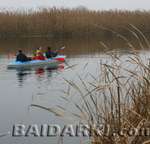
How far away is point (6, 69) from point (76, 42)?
14698mm

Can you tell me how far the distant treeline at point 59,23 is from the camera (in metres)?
38.2

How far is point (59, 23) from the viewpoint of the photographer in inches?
1515

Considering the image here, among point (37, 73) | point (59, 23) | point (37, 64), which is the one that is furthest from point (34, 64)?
point (59, 23)

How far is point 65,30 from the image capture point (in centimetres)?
3875

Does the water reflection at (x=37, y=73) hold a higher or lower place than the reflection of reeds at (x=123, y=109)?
higher

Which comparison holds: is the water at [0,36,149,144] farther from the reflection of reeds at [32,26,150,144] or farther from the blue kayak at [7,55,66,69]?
the blue kayak at [7,55,66,69]

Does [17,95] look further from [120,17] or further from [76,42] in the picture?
[120,17]

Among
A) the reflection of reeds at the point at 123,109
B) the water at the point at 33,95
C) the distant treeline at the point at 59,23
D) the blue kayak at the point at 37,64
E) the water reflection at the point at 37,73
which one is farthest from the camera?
the distant treeline at the point at 59,23

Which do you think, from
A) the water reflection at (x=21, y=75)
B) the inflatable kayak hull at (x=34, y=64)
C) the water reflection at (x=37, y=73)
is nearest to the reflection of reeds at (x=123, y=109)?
the water reflection at (x=21, y=75)

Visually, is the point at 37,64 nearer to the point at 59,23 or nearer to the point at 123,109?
the point at 123,109

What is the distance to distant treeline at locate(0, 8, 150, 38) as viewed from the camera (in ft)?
125

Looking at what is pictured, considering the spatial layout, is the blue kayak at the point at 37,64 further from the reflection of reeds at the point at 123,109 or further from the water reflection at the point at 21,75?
the reflection of reeds at the point at 123,109

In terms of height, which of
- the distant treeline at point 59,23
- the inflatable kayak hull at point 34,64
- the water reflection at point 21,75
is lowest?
the water reflection at point 21,75

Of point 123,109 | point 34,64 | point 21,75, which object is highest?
point 34,64
